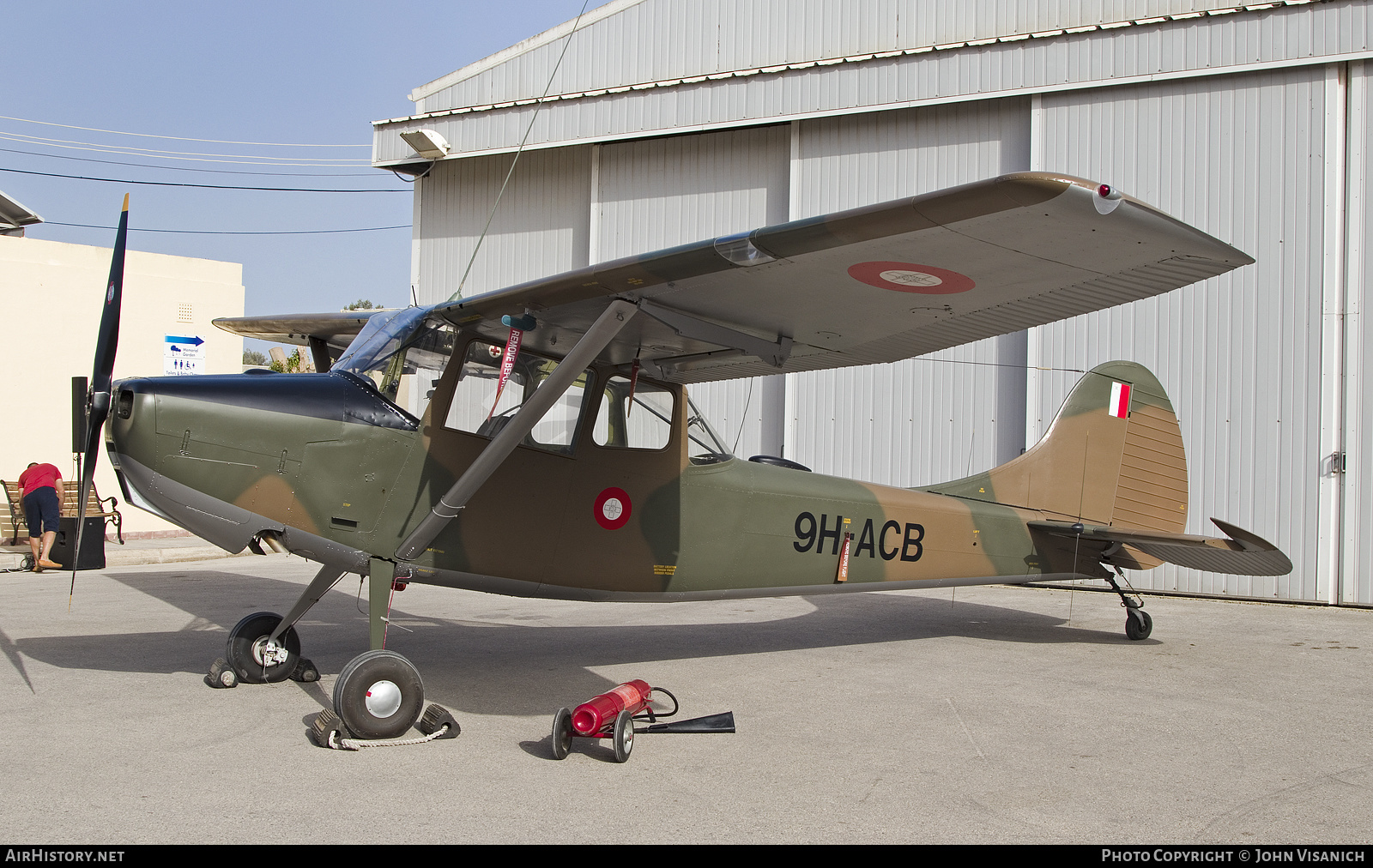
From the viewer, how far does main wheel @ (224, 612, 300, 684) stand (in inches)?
248

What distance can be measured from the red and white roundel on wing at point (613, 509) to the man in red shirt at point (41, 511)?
36.0 feet

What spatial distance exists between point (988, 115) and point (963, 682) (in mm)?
9721

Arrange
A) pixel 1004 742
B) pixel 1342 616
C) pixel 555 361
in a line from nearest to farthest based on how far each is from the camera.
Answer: pixel 1004 742 → pixel 555 361 → pixel 1342 616

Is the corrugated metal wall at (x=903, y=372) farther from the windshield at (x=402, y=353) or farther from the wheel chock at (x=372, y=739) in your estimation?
the wheel chock at (x=372, y=739)

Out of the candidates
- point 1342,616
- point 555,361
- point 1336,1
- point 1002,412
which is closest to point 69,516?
point 555,361

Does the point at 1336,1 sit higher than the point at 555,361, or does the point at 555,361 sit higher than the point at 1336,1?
the point at 1336,1

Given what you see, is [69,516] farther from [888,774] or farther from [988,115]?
[988,115]

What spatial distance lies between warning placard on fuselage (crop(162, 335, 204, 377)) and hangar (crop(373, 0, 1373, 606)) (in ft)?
18.3

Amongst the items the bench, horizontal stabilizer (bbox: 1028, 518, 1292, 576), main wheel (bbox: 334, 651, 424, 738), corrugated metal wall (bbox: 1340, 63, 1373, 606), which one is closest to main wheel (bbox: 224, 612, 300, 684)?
main wheel (bbox: 334, 651, 424, 738)

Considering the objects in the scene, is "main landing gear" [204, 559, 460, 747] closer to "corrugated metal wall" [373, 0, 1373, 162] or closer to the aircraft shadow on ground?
the aircraft shadow on ground

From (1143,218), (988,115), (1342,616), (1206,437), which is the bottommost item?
(1342,616)

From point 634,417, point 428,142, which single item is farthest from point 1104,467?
point 428,142

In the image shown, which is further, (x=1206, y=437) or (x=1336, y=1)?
(x=1206, y=437)

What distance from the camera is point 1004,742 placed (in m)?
5.23
